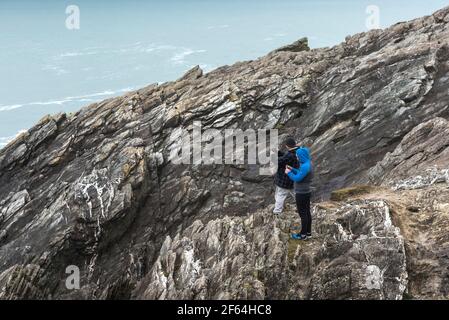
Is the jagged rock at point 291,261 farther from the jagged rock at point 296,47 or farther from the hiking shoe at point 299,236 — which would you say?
the jagged rock at point 296,47

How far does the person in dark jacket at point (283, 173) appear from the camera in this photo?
17031 mm

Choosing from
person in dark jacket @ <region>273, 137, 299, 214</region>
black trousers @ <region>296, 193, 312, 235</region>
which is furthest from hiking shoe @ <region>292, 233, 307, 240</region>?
person in dark jacket @ <region>273, 137, 299, 214</region>

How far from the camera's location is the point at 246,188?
31438 millimetres

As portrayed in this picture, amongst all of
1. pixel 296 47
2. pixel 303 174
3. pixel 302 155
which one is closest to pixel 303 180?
pixel 303 174

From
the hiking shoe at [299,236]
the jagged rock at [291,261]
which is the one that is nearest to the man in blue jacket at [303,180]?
the hiking shoe at [299,236]

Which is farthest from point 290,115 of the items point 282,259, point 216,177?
point 282,259

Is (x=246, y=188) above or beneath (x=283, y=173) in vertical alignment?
above

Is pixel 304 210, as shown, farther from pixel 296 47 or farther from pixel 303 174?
pixel 296 47

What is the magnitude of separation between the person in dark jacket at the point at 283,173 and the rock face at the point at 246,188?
948 mm

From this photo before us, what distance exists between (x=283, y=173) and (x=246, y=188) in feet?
42.4

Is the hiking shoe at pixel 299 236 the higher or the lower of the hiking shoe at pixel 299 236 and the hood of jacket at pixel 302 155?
the lower
